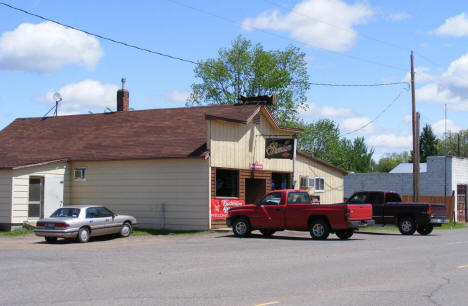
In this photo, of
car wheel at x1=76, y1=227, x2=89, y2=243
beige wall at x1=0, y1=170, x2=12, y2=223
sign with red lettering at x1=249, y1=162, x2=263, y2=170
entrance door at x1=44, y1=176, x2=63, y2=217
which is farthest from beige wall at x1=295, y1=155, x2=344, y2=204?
beige wall at x1=0, y1=170, x2=12, y2=223

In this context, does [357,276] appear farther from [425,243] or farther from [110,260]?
[425,243]

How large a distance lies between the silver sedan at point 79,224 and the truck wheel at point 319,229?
7543 millimetres

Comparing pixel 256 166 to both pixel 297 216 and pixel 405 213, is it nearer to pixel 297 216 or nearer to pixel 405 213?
pixel 297 216

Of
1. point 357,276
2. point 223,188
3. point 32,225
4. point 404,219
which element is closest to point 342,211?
point 404,219

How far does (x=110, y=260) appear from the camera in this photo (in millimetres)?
15633

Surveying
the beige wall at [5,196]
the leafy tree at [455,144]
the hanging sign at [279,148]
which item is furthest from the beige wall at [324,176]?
the leafy tree at [455,144]

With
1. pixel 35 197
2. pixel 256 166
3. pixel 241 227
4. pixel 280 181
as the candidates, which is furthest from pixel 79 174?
pixel 280 181

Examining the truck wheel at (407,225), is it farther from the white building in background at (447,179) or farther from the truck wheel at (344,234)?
the white building in background at (447,179)

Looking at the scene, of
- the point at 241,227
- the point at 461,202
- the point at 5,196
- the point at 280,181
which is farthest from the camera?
the point at 461,202

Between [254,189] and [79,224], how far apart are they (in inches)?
447

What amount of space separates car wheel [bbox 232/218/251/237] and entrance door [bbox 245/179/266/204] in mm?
6210

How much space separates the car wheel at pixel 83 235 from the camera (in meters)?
21.7

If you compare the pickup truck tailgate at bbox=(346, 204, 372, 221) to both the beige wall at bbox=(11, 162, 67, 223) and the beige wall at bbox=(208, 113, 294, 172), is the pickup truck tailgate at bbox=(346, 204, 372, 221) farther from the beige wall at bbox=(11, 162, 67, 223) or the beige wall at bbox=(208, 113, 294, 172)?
the beige wall at bbox=(11, 162, 67, 223)

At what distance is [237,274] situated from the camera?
12383 millimetres
